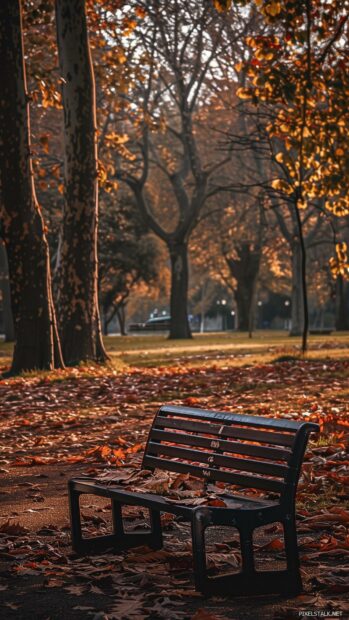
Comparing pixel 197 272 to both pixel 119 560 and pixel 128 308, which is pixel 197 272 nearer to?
pixel 128 308

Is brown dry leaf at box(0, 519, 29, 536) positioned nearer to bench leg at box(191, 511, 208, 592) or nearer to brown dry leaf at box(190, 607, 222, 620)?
bench leg at box(191, 511, 208, 592)

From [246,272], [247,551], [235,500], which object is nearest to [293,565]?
[247,551]

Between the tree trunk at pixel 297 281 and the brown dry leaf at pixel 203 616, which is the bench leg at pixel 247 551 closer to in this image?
the brown dry leaf at pixel 203 616

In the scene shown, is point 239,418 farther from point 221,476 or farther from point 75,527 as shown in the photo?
point 75,527

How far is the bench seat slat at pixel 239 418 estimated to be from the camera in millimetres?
5837

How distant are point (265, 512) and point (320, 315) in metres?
92.5

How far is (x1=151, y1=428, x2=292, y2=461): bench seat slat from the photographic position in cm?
581

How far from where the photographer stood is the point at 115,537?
676 cm

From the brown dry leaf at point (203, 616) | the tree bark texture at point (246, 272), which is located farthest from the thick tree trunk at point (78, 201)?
the tree bark texture at point (246, 272)

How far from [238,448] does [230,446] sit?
0.11 m

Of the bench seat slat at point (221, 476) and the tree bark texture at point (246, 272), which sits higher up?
the tree bark texture at point (246, 272)

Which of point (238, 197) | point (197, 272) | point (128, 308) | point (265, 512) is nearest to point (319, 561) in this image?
point (265, 512)

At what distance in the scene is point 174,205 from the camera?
193 feet

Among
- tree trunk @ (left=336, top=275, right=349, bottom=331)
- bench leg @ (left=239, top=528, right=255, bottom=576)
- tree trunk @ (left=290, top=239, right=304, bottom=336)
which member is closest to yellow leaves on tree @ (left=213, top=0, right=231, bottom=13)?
bench leg @ (left=239, top=528, right=255, bottom=576)
